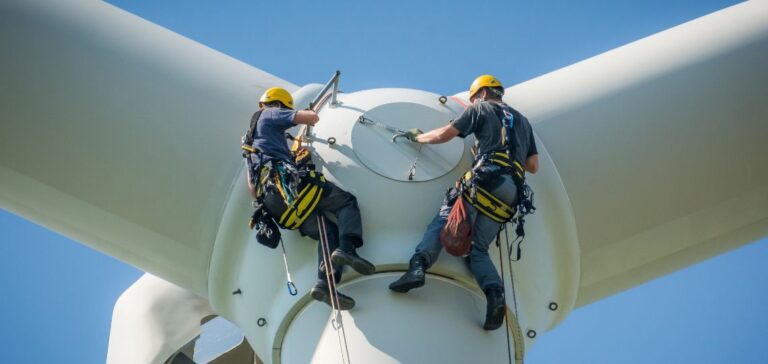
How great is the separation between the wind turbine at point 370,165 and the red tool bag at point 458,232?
0.27 m

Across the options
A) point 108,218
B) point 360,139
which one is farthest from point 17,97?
Result: point 360,139

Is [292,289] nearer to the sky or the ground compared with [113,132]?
nearer to the ground

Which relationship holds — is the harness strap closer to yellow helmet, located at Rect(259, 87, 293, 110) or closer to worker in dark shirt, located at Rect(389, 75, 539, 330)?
worker in dark shirt, located at Rect(389, 75, 539, 330)

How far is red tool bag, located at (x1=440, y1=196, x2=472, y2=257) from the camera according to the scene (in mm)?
9219

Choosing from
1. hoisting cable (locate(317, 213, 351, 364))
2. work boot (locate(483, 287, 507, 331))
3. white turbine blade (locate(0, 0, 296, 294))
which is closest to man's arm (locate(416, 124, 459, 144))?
hoisting cable (locate(317, 213, 351, 364))

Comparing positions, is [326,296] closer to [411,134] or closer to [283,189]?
[283,189]

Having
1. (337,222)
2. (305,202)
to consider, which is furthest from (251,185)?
(337,222)

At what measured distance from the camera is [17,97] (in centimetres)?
1023

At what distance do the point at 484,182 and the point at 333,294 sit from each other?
64.4 inches

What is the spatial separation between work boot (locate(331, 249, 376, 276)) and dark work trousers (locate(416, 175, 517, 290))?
45 centimetres

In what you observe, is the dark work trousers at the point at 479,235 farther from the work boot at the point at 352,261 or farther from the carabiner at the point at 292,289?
the carabiner at the point at 292,289

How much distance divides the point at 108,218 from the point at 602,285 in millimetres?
5157

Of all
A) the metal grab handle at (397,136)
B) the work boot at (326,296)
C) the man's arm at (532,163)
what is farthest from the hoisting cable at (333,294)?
the man's arm at (532,163)

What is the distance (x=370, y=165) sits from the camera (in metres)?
9.82
